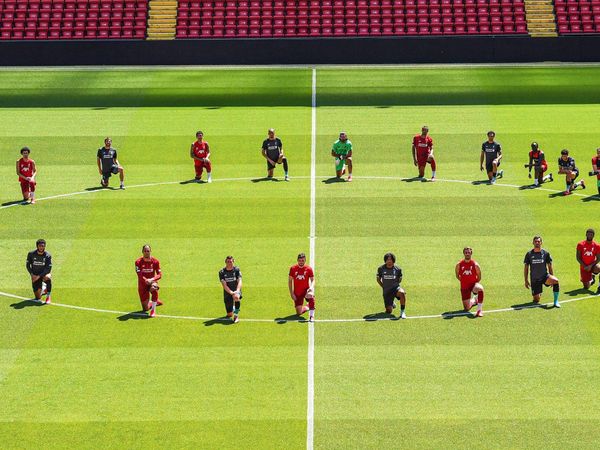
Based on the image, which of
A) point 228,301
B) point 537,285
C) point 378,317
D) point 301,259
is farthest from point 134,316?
point 537,285

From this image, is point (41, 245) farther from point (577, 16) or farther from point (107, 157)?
point (577, 16)

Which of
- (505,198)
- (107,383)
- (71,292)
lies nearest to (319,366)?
(107,383)

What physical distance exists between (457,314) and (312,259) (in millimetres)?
5902

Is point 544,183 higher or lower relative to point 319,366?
higher

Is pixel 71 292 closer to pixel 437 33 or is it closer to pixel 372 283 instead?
pixel 372 283

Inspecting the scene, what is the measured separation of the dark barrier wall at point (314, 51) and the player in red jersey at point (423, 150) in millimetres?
18455

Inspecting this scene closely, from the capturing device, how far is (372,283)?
1319 inches

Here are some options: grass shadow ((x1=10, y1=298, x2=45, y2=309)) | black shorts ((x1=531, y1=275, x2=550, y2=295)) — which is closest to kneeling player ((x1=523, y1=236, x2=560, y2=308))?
black shorts ((x1=531, y1=275, x2=550, y2=295))

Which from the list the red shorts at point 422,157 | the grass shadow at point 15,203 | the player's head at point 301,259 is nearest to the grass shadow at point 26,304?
the player's head at point 301,259

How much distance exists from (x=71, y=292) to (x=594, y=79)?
3196 cm

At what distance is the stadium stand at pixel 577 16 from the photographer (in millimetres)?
61938

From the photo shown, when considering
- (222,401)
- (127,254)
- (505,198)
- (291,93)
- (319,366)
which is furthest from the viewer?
(291,93)

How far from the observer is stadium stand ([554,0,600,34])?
6194cm

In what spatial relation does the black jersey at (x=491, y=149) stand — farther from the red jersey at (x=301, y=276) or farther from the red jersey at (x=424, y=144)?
the red jersey at (x=301, y=276)
